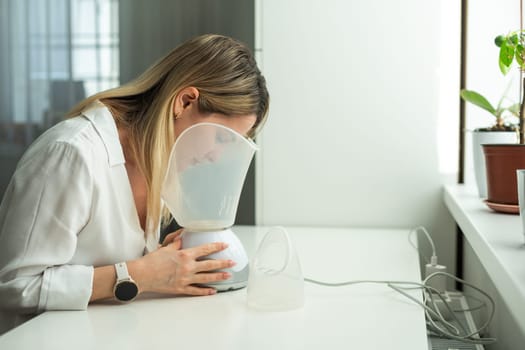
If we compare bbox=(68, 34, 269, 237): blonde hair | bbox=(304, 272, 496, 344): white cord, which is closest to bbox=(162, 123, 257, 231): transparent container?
bbox=(68, 34, 269, 237): blonde hair

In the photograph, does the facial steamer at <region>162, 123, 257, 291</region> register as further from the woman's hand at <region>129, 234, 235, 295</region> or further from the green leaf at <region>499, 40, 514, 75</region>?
the green leaf at <region>499, 40, 514, 75</region>

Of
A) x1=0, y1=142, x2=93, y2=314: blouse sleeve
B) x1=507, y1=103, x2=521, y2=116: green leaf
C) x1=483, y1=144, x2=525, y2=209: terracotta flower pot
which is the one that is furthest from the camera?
x1=507, y1=103, x2=521, y2=116: green leaf

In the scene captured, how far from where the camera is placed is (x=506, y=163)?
1432 mm

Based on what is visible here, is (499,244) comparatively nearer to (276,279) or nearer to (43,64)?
(276,279)

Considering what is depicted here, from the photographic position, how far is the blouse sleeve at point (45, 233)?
1091 mm

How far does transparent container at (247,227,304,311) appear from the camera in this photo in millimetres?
1096

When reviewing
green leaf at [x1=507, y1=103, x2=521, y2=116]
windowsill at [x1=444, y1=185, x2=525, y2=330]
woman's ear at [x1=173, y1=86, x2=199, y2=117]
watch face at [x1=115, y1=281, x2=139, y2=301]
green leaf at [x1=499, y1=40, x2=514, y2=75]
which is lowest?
watch face at [x1=115, y1=281, x2=139, y2=301]

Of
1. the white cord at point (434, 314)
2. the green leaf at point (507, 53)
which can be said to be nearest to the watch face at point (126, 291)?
the white cord at point (434, 314)

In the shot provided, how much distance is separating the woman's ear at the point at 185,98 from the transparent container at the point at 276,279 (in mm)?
346

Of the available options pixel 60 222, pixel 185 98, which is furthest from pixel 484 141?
pixel 60 222

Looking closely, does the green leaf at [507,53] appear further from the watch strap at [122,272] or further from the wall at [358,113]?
the watch strap at [122,272]

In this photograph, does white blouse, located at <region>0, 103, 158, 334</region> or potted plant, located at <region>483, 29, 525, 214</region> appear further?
potted plant, located at <region>483, 29, 525, 214</region>

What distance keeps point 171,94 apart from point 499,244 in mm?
659

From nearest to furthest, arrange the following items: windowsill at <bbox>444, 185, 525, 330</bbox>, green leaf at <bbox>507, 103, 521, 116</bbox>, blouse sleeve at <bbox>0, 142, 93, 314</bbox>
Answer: windowsill at <bbox>444, 185, 525, 330</bbox>
blouse sleeve at <bbox>0, 142, 93, 314</bbox>
green leaf at <bbox>507, 103, 521, 116</bbox>
